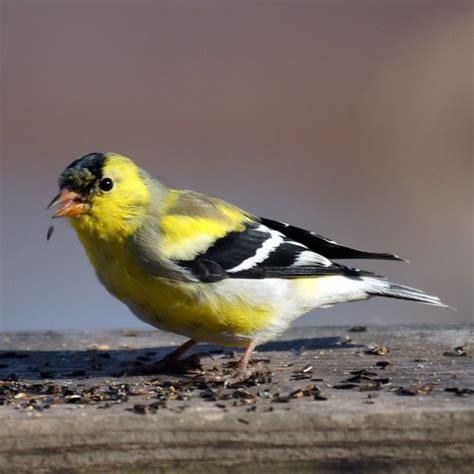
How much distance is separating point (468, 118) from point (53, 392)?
10029 millimetres

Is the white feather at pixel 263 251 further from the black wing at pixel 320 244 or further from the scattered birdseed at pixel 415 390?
the scattered birdseed at pixel 415 390

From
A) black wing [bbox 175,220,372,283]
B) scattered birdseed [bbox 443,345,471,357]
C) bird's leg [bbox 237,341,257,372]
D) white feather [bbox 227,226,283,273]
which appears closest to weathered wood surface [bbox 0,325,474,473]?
bird's leg [bbox 237,341,257,372]

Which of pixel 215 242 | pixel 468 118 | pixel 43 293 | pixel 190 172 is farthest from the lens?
pixel 468 118

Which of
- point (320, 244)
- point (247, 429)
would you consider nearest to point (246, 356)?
point (320, 244)

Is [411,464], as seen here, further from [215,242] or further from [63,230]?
[63,230]

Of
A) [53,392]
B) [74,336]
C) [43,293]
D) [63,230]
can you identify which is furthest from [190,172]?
[53,392]

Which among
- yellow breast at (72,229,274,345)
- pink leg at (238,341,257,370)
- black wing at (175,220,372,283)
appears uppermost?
black wing at (175,220,372,283)

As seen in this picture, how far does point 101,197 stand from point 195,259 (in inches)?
17.8

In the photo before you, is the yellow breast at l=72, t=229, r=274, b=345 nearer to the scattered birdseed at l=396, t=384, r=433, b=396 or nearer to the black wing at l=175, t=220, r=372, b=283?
the black wing at l=175, t=220, r=372, b=283

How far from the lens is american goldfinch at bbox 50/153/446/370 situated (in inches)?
173

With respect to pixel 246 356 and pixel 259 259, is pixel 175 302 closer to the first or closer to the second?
pixel 246 356

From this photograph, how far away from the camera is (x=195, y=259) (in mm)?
4473

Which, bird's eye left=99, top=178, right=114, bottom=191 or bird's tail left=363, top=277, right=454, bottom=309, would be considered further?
bird's tail left=363, top=277, right=454, bottom=309

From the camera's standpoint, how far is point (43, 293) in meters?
9.09
